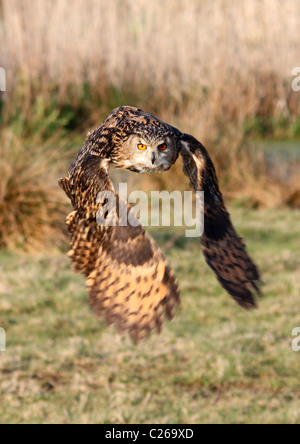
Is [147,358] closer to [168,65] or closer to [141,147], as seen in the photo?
[168,65]

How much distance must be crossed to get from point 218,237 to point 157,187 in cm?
764

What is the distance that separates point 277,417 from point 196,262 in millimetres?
3010

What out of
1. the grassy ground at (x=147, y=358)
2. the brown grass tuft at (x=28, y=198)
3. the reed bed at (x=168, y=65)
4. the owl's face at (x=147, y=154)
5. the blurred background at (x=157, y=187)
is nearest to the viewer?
the owl's face at (x=147, y=154)

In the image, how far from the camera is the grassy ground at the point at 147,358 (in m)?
4.67

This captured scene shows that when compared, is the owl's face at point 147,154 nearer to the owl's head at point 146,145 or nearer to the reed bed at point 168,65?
the owl's head at point 146,145

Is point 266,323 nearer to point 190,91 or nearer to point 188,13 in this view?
point 190,91

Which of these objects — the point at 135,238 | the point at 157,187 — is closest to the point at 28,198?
the point at 157,187

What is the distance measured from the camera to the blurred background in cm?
496

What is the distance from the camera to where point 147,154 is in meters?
0.92

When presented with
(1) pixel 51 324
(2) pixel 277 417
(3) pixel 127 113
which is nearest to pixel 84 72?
(1) pixel 51 324

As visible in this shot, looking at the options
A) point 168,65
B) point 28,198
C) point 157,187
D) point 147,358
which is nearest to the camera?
point 147,358

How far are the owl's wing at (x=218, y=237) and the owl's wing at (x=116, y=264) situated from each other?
7 centimetres

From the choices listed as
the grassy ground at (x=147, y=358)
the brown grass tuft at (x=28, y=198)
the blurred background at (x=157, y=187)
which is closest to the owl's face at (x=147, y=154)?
the grassy ground at (x=147, y=358)

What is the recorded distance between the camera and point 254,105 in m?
6.13
